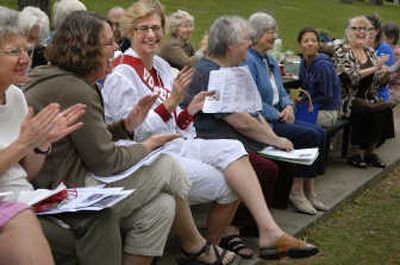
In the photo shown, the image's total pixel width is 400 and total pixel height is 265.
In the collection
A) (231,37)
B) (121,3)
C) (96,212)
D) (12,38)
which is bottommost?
(121,3)

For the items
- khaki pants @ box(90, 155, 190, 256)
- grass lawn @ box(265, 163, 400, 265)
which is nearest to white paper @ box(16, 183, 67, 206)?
khaki pants @ box(90, 155, 190, 256)

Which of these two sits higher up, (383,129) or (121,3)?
(383,129)

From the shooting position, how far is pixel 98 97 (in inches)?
141

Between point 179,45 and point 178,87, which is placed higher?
point 178,87

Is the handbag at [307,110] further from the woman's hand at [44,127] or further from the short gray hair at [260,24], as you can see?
the woman's hand at [44,127]

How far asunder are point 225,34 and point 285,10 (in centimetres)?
2066

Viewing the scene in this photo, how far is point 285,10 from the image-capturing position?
25.0 meters

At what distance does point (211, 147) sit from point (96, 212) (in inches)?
54.3

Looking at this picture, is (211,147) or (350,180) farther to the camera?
(350,180)

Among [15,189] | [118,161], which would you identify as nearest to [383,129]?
[118,161]

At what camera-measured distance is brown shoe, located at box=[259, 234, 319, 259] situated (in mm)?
4340

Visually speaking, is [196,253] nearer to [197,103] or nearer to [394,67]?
[197,103]

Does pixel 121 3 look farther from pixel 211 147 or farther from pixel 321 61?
pixel 211 147

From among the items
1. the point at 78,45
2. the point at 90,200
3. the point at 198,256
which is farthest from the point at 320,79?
the point at 90,200
